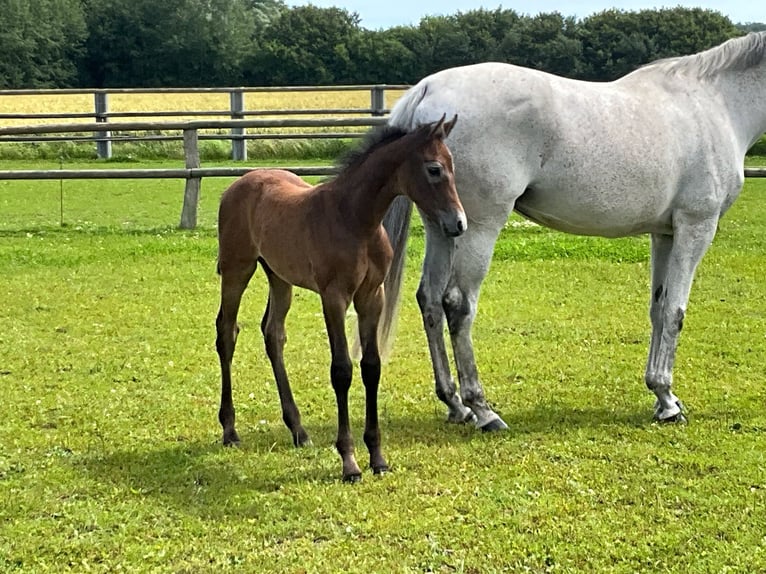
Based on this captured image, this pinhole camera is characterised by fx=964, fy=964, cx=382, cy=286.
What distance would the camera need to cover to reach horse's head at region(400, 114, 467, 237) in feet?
13.7

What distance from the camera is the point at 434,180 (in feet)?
13.8

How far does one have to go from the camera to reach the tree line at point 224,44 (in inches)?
1638

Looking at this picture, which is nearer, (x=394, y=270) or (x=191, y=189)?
(x=394, y=270)

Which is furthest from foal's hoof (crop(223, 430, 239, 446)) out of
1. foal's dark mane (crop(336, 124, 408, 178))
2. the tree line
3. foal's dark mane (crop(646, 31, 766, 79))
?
the tree line

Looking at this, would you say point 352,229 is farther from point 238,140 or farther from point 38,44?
point 38,44

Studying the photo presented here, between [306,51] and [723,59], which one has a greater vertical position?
[306,51]

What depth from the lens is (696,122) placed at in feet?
18.3

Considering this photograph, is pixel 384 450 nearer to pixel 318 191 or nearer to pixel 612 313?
pixel 318 191

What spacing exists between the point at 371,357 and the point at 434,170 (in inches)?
36.8

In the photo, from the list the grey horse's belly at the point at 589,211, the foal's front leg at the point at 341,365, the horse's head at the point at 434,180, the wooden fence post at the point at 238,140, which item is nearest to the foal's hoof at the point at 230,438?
the foal's front leg at the point at 341,365

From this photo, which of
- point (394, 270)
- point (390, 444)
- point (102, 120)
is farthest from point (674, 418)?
point (102, 120)

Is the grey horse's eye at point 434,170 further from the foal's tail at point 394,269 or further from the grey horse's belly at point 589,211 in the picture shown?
the grey horse's belly at point 589,211

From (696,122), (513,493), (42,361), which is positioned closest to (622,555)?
(513,493)

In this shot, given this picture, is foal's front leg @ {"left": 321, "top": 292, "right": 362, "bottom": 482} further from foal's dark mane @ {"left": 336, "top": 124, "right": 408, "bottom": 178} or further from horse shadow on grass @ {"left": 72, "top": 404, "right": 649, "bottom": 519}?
foal's dark mane @ {"left": 336, "top": 124, "right": 408, "bottom": 178}
